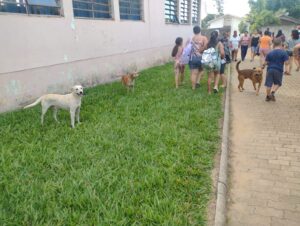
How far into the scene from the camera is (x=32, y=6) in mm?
7199

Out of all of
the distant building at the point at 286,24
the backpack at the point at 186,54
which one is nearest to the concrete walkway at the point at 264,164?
the backpack at the point at 186,54

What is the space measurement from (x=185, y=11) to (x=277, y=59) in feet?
40.9

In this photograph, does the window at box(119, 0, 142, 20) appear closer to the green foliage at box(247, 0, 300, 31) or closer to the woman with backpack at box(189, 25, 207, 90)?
the woman with backpack at box(189, 25, 207, 90)

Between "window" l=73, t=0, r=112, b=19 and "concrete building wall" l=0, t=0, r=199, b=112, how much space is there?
0.25 m

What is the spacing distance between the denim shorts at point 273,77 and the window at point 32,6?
19.2 feet

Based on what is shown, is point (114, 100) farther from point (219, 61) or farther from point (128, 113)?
point (219, 61)

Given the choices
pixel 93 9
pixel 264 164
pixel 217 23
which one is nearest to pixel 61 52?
pixel 93 9

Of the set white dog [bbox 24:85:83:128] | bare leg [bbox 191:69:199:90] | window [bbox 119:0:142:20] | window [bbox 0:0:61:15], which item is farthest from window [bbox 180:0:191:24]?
white dog [bbox 24:85:83:128]

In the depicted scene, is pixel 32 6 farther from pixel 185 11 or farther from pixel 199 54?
pixel 185 11

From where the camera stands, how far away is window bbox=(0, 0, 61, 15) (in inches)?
258

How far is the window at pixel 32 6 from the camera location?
21.5ft

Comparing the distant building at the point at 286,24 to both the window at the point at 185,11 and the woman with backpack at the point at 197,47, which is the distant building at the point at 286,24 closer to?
the window at the point at 185,11

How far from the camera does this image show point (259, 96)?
8.17 meters

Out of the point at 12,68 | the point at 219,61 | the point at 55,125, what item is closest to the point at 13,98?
the point at 12,68
